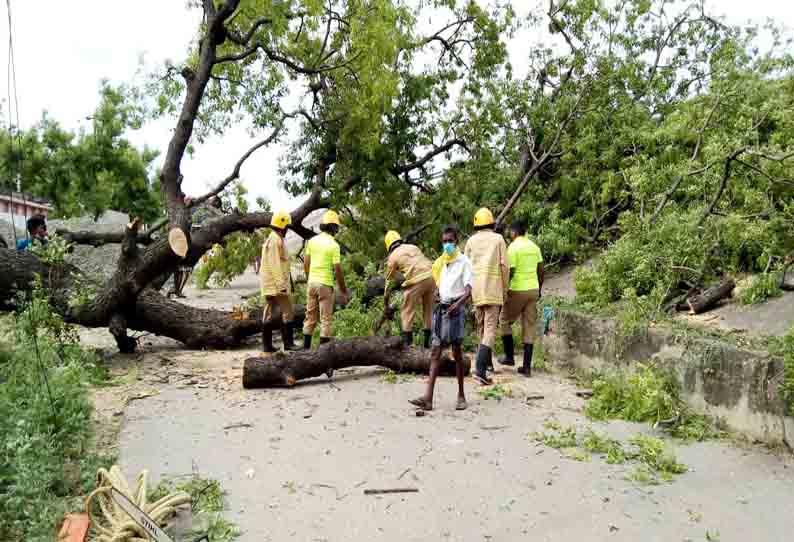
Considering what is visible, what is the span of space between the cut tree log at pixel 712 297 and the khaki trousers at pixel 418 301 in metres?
3.22

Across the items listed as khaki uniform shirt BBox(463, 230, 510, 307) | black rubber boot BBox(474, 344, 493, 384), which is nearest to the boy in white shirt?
black rubber boot BBox(474, 344, 493, 384)

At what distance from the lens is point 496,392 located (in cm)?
669

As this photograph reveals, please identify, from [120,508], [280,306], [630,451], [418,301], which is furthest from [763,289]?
[120,508]

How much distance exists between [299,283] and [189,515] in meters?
8.03

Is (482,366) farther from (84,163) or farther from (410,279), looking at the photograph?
(84,163)

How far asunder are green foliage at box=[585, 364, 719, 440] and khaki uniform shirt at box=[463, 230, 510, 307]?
1.51 metres

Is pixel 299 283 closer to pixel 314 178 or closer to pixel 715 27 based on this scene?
pixel 314 178

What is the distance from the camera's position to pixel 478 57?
12.4 m

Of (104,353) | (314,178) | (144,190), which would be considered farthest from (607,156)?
(144,190)

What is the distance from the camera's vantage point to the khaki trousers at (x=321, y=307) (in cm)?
847

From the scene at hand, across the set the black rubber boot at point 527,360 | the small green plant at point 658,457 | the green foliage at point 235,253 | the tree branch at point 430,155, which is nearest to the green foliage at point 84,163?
the green foliage at point 235,253

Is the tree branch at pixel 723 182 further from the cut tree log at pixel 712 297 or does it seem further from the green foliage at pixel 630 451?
the green foliage at pixel 630 451

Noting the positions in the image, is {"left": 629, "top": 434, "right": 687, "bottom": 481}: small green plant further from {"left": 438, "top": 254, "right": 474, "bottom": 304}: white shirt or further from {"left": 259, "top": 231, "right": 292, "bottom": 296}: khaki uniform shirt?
{"left": 259, "top": 231, "right": 292, "bottom": 296}: khaki uniform shirt

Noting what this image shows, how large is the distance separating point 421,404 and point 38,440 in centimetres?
325
